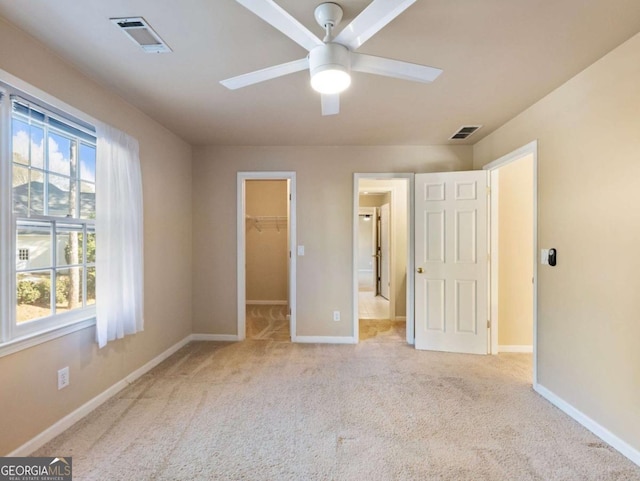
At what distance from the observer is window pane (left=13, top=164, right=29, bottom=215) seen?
178 cm

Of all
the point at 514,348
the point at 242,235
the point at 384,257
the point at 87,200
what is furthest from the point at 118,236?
the point at 384,257

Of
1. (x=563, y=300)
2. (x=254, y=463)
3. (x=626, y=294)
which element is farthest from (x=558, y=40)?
(x=254, y=463)

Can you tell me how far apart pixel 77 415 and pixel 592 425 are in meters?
3.44

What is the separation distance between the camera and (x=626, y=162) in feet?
6.07

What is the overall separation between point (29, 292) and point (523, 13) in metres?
3.18

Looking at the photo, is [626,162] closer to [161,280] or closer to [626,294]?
[626,294]

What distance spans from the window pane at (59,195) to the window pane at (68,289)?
401 millimetres

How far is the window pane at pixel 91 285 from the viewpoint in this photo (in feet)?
7.74

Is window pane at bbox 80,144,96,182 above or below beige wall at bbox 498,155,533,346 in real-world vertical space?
above

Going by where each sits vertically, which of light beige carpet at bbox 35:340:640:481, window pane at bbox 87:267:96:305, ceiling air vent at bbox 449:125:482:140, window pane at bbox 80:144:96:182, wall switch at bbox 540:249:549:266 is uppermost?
ceiling air vent at bbox 449:125:482:140

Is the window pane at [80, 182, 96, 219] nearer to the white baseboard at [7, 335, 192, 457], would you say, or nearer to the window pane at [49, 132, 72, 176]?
the window pane at [49, 132, 72, 176]

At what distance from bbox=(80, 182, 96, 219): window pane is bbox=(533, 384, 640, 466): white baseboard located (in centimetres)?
380

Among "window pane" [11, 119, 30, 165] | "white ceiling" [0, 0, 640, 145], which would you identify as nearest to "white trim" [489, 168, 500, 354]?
"white ceiling" [0, 0, 640, 145]

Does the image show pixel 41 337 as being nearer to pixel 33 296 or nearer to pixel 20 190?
pixel 33 296
